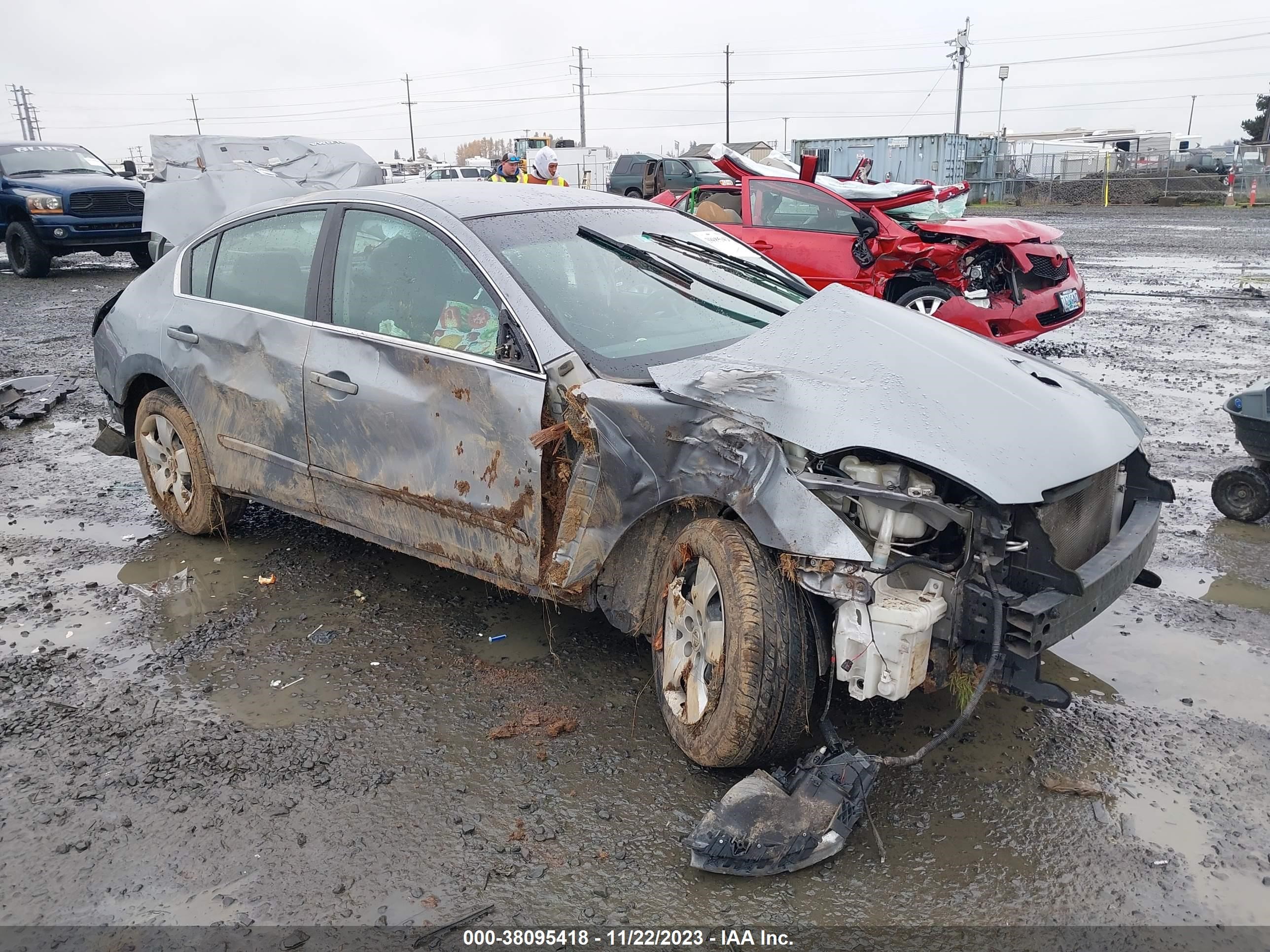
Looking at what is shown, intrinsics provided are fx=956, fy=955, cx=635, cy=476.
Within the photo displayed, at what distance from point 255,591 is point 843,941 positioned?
308 centimetres

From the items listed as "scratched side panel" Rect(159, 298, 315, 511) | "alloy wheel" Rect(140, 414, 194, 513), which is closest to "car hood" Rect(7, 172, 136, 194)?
"alloy wheel" Rect(140, 414, 194, 513)

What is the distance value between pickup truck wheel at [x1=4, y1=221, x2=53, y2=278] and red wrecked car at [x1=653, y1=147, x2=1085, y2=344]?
475 inches

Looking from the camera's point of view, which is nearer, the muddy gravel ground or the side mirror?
the muddy gravel ground

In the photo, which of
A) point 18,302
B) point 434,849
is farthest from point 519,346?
point 18,302

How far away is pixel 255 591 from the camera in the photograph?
4.36 metres

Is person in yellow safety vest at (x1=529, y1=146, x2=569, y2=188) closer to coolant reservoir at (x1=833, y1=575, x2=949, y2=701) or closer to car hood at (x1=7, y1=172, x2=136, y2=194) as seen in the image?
car hood at (x1=7, y1=172, x2=136, y2=194)

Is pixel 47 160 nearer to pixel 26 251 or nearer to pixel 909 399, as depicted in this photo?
pixel 26 251

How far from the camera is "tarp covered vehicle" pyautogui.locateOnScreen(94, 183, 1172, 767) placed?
104 inches

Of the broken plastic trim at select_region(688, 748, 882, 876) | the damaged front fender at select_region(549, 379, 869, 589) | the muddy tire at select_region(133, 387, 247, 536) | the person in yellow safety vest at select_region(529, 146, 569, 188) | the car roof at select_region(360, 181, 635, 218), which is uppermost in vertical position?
the person in yellow safety vest at select_region(529, 146, 569, 188)

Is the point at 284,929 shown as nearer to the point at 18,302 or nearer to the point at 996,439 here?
the point at 996,439

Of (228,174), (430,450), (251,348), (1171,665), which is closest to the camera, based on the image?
(430,450)

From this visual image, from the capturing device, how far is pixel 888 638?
2588mm

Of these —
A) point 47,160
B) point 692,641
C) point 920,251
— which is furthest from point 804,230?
point 47,160

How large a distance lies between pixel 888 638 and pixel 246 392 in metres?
2.98
